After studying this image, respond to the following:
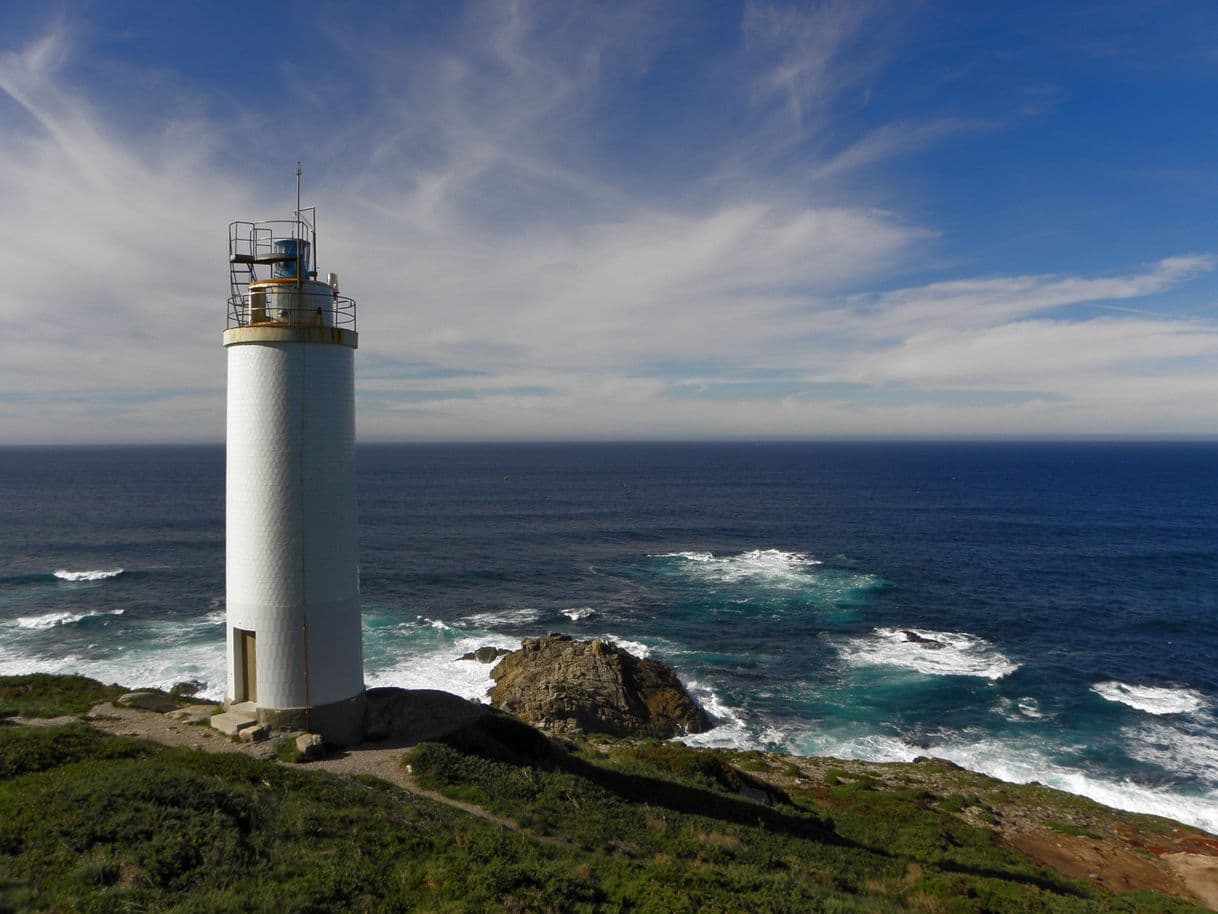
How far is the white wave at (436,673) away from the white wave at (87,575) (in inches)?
1293

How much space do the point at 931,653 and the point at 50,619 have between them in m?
56.9

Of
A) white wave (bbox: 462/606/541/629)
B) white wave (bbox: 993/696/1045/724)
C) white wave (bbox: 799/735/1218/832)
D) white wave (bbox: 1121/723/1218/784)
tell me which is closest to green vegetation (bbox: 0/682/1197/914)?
white wave (bbox: 799/735/1218/832)

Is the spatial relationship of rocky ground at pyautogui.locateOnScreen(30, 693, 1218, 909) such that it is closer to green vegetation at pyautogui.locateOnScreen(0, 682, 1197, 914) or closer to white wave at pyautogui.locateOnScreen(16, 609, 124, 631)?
green vegetation at pyautogui.locateOnScreen(0, 682, 1197, 914)

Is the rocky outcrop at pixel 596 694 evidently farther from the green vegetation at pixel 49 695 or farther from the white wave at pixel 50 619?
the white wave at pixel 50 619

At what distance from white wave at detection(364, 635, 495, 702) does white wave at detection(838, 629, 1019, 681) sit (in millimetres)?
21945

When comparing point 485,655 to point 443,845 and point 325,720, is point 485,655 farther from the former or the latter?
point 443,845

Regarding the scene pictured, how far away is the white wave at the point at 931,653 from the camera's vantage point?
134 ft

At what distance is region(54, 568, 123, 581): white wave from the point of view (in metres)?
56.5

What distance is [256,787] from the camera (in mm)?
12430

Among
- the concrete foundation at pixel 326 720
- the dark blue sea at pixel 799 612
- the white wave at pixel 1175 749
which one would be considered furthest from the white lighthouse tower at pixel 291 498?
the white wave at pixel 1175 749

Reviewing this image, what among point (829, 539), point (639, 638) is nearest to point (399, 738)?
point (639, 638)

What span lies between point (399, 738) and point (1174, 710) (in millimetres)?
40173

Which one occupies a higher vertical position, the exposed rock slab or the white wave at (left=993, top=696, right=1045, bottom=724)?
the exposed rock slab

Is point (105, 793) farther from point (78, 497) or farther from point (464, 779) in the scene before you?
point (78, 497)
